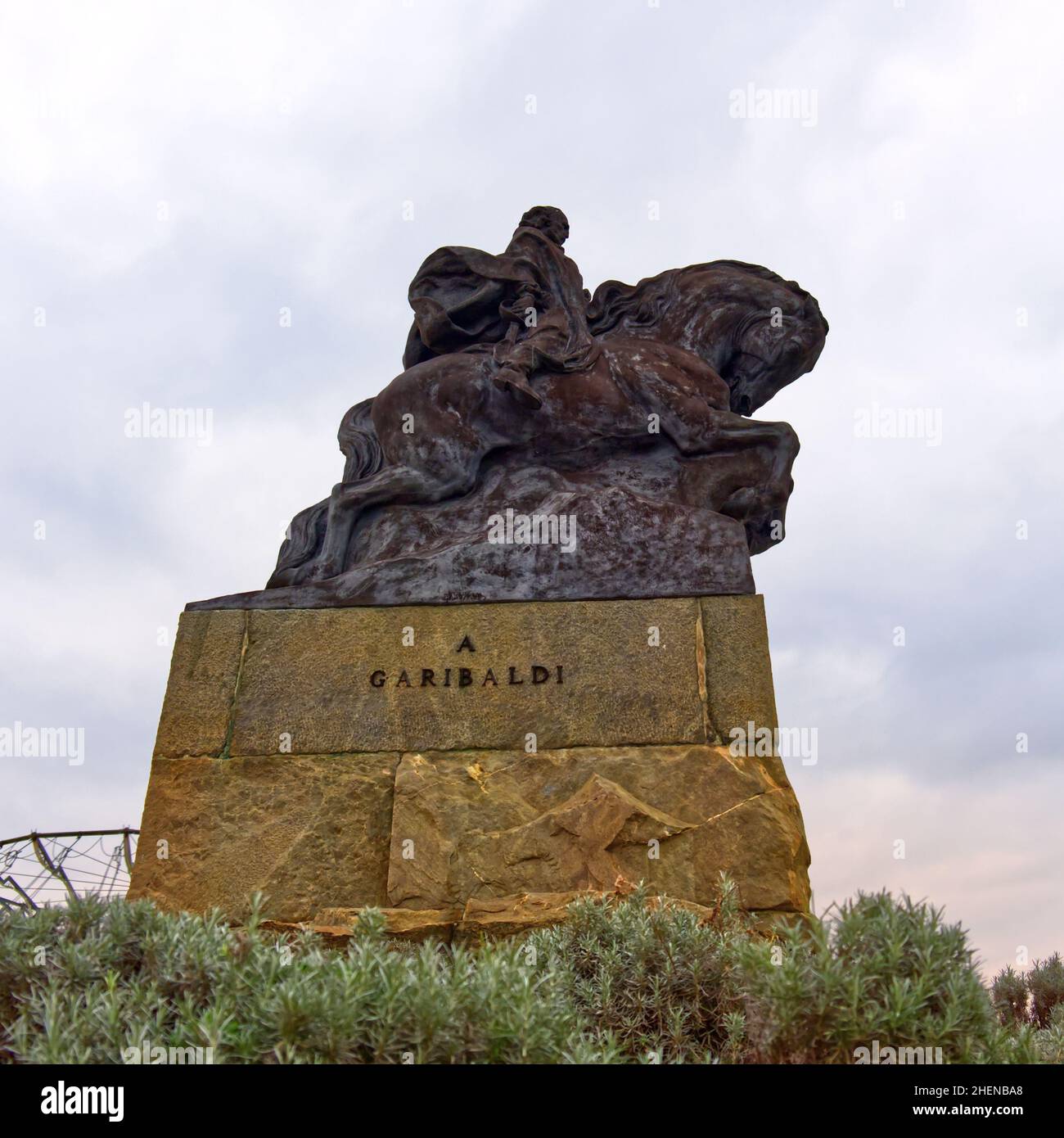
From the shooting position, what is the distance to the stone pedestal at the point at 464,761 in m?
4.20

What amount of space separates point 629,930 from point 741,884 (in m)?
0.92

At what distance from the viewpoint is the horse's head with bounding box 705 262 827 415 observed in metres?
5.93

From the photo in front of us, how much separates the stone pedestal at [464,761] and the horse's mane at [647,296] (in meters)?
1.88

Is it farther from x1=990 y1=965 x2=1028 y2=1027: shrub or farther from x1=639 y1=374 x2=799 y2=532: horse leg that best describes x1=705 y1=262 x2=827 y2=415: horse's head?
x1=990 y1=965 x2=1028 y2=1027: shrub

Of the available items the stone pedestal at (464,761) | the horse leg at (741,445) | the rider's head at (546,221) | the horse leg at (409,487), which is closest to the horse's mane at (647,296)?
the rider's head at (546,221)

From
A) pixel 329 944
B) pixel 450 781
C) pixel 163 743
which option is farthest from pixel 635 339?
pixel 329 944

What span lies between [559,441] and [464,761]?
5.61ft

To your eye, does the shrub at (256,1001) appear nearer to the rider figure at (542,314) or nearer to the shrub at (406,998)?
the shrub at (406,998)
